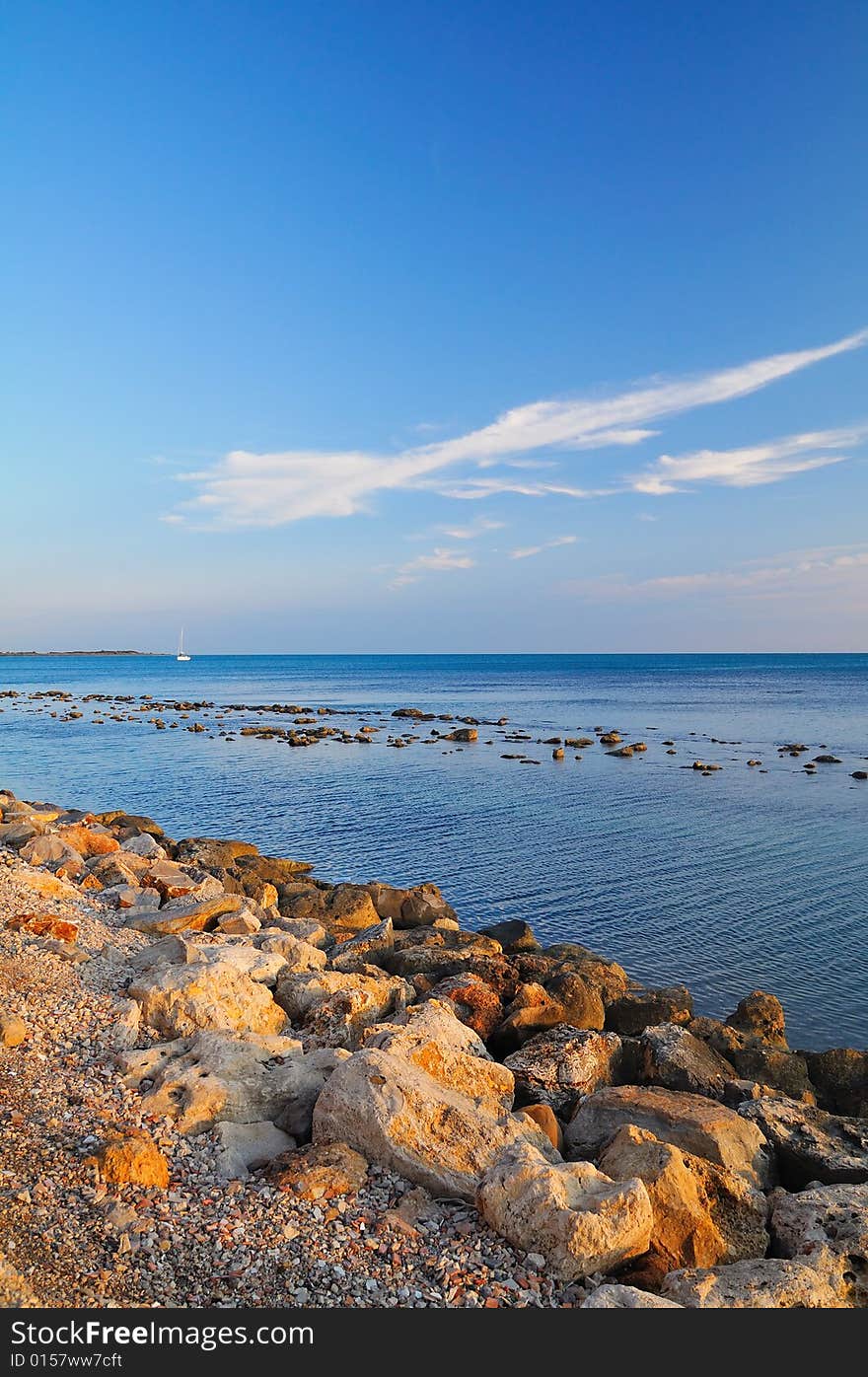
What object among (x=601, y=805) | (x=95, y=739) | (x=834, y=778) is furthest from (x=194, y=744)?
(x=834, y=778)

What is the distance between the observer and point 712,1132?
914 centimetres

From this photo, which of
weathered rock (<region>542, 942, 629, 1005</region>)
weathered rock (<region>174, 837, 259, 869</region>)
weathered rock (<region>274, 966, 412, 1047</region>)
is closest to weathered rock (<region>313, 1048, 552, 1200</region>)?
weathered rock (<region>274, 966, 412, 1047</region>)

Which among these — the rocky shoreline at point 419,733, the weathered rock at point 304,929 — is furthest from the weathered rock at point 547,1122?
the rocky shoreline at point 419,733

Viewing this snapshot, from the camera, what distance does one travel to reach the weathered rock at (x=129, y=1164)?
7.43m

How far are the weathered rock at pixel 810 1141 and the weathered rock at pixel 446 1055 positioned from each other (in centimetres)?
279

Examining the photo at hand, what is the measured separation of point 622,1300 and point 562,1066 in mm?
4695

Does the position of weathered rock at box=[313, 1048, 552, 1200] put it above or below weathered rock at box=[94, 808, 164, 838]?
above

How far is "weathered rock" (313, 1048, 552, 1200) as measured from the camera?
805cm

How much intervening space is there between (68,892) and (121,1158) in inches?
336

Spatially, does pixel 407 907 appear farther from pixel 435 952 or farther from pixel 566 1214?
pixel 566 1214

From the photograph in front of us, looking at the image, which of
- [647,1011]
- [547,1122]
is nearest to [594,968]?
[647,1011]

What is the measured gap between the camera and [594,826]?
32906 millimetres

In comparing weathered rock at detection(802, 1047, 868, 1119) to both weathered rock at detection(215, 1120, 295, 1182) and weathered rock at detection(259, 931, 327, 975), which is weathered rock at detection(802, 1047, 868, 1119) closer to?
weathered rock at detection(259, 931, 327, 975)

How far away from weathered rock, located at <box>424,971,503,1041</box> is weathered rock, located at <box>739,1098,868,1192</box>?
3.75 m
